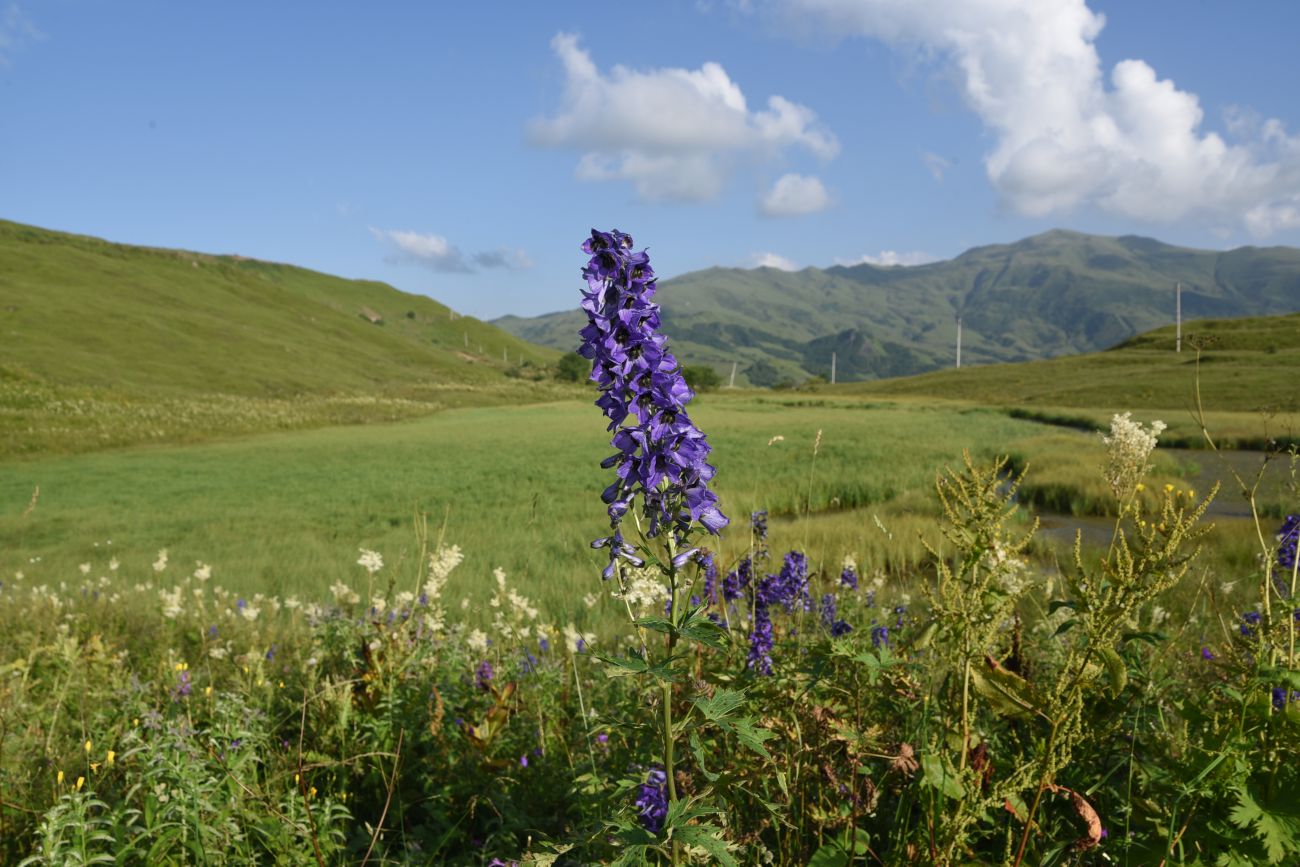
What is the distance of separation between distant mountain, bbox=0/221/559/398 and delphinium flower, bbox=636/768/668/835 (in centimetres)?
6205

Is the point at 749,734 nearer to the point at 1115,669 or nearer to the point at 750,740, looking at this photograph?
the point at 750,740

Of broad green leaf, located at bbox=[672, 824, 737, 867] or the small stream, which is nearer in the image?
broad green leaf, located at bbox=[672, 824, 737, 867]

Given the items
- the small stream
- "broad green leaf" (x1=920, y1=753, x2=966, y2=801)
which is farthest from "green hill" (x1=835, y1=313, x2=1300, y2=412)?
"broad green leaf" (x1=920, y1=753, x2=966, y2=801)

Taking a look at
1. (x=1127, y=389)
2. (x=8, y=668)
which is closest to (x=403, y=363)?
(x=1127, y=389)

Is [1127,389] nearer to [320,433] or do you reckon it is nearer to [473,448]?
[473,448]

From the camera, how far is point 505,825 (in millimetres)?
3088

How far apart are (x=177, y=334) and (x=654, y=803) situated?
329 feet

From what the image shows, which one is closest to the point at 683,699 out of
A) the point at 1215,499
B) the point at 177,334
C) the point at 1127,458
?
the point at 1127,458

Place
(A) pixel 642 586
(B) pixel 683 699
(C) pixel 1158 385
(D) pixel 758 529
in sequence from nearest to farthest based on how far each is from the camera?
(B) pixel 683 699, (A) pixel 642 586, (D) pixel 758 529, (C) pixel 1158 385

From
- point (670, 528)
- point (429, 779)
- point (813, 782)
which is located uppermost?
point (670, 528)

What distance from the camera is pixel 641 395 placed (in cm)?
195

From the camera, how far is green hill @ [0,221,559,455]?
42719 mm

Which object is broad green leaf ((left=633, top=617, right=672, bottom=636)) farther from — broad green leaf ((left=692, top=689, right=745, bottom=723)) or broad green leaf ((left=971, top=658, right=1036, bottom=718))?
broad green leaf ((left=971, top=658, right=1036, bottom=718))

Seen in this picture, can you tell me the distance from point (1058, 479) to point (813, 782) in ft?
54.6
